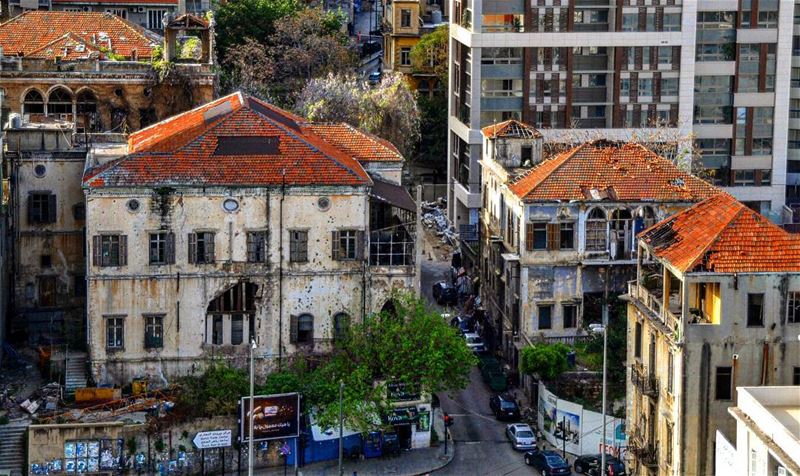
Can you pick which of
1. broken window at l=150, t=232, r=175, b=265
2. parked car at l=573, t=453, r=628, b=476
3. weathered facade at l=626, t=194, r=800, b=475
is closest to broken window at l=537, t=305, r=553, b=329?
parked car at l=573, t=453, r=628, b=476

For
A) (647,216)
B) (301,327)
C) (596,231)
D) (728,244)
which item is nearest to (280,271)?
(301,327)

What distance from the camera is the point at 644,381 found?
8044 cm

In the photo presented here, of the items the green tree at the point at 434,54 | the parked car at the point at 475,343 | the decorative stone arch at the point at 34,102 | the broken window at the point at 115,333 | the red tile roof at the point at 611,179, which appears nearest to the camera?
the broken window at the point at 115,333

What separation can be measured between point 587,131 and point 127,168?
46.4m

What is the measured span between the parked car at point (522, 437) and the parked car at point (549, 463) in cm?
178

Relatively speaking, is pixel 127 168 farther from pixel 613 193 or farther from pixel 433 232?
pixel 433 232

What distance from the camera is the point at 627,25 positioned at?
12681 centimetres

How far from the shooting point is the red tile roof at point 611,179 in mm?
97125

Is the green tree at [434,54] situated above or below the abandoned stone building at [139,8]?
below

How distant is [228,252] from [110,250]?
5666 millimetres

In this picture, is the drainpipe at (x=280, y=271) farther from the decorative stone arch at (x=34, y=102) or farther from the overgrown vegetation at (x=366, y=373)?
the decorative stone arch at (x=34, y=102)

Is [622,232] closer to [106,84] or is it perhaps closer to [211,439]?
[211,439]

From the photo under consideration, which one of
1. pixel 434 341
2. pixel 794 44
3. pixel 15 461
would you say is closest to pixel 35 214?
pixel 15 461

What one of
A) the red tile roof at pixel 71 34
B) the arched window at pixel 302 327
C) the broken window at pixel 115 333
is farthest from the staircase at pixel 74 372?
the red tile roof at pixel 71 34
